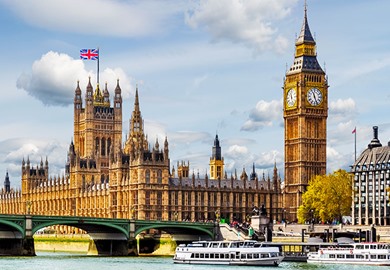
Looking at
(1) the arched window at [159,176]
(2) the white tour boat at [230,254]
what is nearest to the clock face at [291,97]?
(1) the arched window at [159,176]

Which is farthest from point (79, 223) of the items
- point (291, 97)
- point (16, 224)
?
point (291, 97)

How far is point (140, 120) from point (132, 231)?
77.4 meters

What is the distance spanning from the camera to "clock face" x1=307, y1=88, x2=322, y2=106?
530 feet

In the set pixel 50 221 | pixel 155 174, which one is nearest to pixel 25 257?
pixel 50 221

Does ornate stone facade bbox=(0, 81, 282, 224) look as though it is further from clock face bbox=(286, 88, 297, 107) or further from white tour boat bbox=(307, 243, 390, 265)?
white tour boat bbox=(307, 243, 390, 265)

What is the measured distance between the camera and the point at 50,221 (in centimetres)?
11531

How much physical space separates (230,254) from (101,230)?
27218mm

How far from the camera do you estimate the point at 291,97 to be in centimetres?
16275

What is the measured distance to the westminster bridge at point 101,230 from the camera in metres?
113

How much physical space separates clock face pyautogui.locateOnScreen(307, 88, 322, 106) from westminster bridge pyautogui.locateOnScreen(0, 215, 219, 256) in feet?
130

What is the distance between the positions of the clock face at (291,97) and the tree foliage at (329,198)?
18196mm

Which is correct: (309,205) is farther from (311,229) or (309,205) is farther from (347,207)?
(311,229)

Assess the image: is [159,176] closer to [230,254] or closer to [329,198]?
[329,198]

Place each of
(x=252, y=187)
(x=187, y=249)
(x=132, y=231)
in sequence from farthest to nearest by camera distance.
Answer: (x=252, y=187)
(x=132, y=231)
(x=187, y=249)
